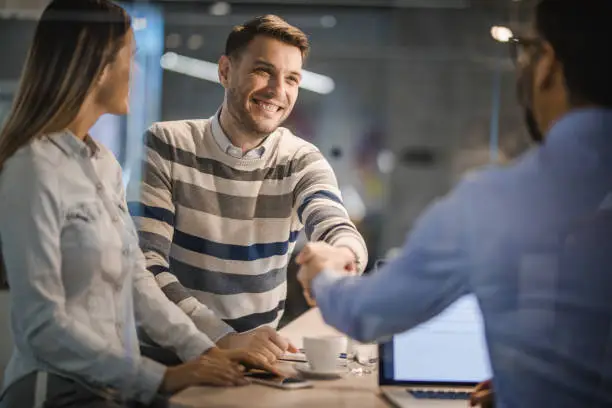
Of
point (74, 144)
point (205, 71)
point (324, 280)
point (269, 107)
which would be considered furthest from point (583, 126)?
point (74, 144)

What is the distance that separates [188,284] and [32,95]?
1.72 ft

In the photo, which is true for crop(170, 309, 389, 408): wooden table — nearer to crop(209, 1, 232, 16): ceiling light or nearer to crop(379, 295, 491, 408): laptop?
crop(379, 295, 491, 408): laptop

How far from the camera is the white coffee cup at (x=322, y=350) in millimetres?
1856

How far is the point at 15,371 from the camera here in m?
1.75

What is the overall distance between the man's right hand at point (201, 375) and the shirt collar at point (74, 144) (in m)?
0.49

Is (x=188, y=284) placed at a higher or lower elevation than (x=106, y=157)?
lower

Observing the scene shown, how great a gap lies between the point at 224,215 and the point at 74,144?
36 cm

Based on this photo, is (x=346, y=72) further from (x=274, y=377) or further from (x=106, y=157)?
(x=274, y=377)

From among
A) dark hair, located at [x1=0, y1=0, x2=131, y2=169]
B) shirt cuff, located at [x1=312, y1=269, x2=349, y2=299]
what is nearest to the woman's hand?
shirt cuff, located at [x1=312, y1=269, x2=349, y2=299]

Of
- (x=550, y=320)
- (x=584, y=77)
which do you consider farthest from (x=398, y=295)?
(x=584, y=77)

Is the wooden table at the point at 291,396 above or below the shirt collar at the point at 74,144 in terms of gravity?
below

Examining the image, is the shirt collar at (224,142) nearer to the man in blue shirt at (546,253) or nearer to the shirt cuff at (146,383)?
the shirt cuff at (146,383)

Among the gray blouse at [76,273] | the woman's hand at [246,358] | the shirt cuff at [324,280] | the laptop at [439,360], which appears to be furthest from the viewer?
the woman's hand at [246,358]

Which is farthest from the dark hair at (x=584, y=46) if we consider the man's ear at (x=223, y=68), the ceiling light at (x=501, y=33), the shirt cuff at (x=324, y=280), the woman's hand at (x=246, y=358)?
the woman's hand at (x=246, y=358)
